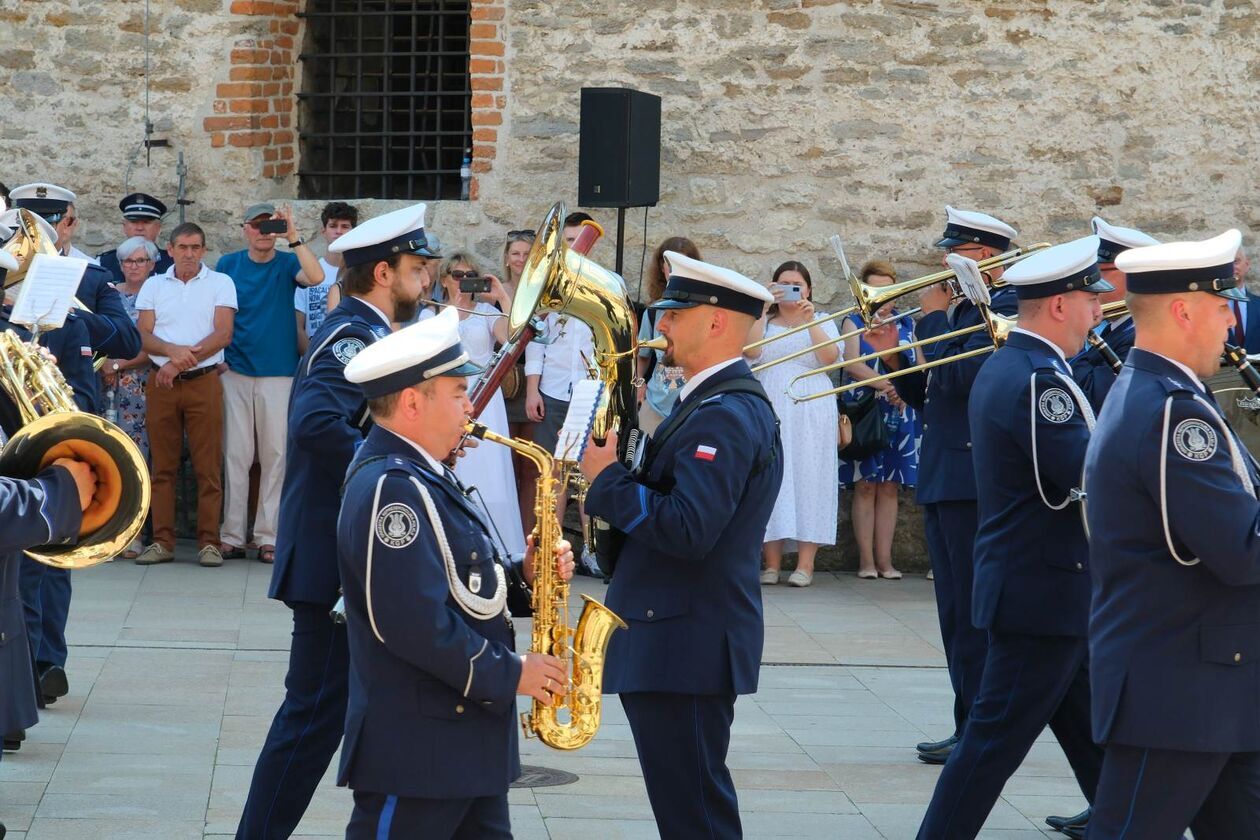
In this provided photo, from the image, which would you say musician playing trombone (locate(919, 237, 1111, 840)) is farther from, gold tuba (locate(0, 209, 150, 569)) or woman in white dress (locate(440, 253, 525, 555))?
woman in white dress (locate(440, 253, 525, 555))

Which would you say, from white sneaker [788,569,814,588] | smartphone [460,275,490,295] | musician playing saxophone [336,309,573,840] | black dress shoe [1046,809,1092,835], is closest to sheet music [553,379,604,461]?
musician playing saxophone [336,309,573,840]

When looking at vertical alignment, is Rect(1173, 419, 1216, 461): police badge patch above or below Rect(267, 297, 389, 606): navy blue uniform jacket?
above

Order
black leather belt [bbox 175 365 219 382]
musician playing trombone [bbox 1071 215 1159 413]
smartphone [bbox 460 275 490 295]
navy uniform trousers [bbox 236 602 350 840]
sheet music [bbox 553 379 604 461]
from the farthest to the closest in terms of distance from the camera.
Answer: black leather belt [bbox 175 365 219 382], smartphone [bbox 460 275 490 295], musician playing trombone [bbox 1071 215 1159 413], navy uniform trousers [bbox 236 602 350 840], sheet music [bbox 553 379 604 461]

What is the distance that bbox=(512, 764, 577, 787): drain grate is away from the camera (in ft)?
19.9

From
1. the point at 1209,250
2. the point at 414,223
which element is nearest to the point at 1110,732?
the point at 1209,250

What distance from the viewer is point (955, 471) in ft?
20.5

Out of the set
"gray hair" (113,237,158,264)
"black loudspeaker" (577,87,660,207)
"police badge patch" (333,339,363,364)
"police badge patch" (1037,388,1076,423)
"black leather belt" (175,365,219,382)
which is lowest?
"black leather belt" (175,365,219,382)

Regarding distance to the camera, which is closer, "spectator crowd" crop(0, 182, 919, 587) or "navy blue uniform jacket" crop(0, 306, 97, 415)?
"navy blue uniform jacket" crop(0, 306, 97, 415)

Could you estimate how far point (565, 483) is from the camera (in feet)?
14.1

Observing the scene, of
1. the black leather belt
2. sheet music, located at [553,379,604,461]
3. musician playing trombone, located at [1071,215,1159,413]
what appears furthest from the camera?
the black leather belt

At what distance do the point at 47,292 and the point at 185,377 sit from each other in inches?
239

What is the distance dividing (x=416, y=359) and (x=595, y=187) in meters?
6.78

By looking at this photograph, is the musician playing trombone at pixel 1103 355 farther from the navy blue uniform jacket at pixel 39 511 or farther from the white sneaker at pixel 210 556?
the white sneaker at pixel 210 556

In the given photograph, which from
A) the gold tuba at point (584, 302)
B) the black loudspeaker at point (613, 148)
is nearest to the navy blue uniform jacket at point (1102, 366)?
the gold tuba at point (584, 302)
